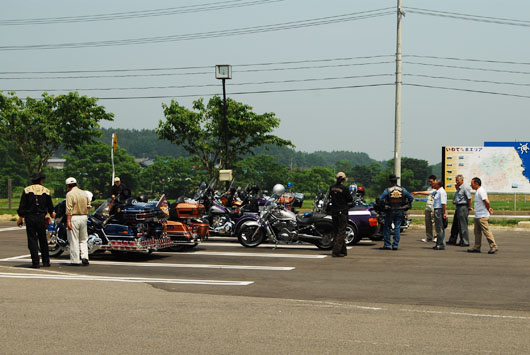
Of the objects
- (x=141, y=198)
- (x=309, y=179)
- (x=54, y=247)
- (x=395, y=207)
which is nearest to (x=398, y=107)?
(x=395, y=207)

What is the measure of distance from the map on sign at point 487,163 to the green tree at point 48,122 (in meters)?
19.7

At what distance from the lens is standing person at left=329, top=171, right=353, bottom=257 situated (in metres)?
15.2

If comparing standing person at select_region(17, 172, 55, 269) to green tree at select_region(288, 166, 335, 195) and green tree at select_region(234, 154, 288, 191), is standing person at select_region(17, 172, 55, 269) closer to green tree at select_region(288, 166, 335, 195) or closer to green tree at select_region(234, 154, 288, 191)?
green tree at select_region(234, 154, 288, 191)

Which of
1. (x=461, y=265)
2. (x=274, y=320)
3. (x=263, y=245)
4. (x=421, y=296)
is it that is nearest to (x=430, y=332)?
(x=274, y=320)

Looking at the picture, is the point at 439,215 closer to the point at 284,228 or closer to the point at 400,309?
the point at 284,228

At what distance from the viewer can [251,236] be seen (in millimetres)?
17422

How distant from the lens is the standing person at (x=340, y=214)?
15156mm

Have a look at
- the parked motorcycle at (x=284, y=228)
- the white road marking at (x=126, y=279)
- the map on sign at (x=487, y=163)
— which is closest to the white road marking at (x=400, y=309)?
the white road marking at (x=126, y=279)

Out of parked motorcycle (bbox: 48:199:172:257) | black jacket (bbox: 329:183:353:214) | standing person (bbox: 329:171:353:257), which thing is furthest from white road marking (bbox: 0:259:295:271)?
black jacket (bbox: 329:183:353:214)

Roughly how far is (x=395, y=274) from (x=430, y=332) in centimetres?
493

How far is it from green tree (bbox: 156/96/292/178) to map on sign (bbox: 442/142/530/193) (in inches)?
506

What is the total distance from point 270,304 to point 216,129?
3170cm

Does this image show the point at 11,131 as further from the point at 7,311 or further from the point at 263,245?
the point at 7,311

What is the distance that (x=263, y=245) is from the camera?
17.8m
